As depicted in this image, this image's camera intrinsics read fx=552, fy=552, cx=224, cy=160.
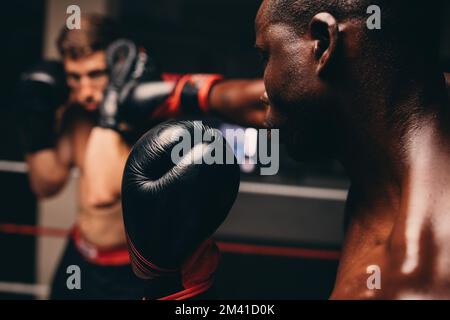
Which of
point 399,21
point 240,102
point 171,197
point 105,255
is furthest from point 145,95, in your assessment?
point 399,21

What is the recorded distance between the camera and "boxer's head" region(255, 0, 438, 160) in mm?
795

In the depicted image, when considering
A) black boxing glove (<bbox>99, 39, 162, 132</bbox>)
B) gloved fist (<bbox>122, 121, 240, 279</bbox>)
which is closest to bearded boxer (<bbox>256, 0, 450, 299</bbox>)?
gloved fist (<bbox>122, 121, 240, 279</bbox>)

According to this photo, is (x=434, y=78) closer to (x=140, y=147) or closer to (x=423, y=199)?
(x=423, y=199)

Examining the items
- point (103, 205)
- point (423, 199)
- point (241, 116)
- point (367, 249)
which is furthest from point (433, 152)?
point (103, 205)

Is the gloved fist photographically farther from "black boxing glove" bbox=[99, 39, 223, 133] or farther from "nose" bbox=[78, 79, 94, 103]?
"nose" bbox=[78, 79, 94, 103]

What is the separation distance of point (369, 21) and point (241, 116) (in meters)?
0.67

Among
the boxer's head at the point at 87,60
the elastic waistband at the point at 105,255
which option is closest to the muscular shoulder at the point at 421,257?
the elastic waistband at the point at 105,255

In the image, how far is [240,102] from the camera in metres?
1.43

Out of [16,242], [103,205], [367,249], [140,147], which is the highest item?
[140,147]

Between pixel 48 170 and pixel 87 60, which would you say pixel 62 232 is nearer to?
pixel 48 170

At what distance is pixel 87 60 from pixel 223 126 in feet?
3.30

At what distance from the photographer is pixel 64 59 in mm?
1830

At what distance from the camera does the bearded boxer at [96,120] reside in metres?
1.50

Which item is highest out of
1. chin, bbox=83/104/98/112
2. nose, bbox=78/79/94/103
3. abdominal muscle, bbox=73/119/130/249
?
nose, bbox=78/79/94/103
